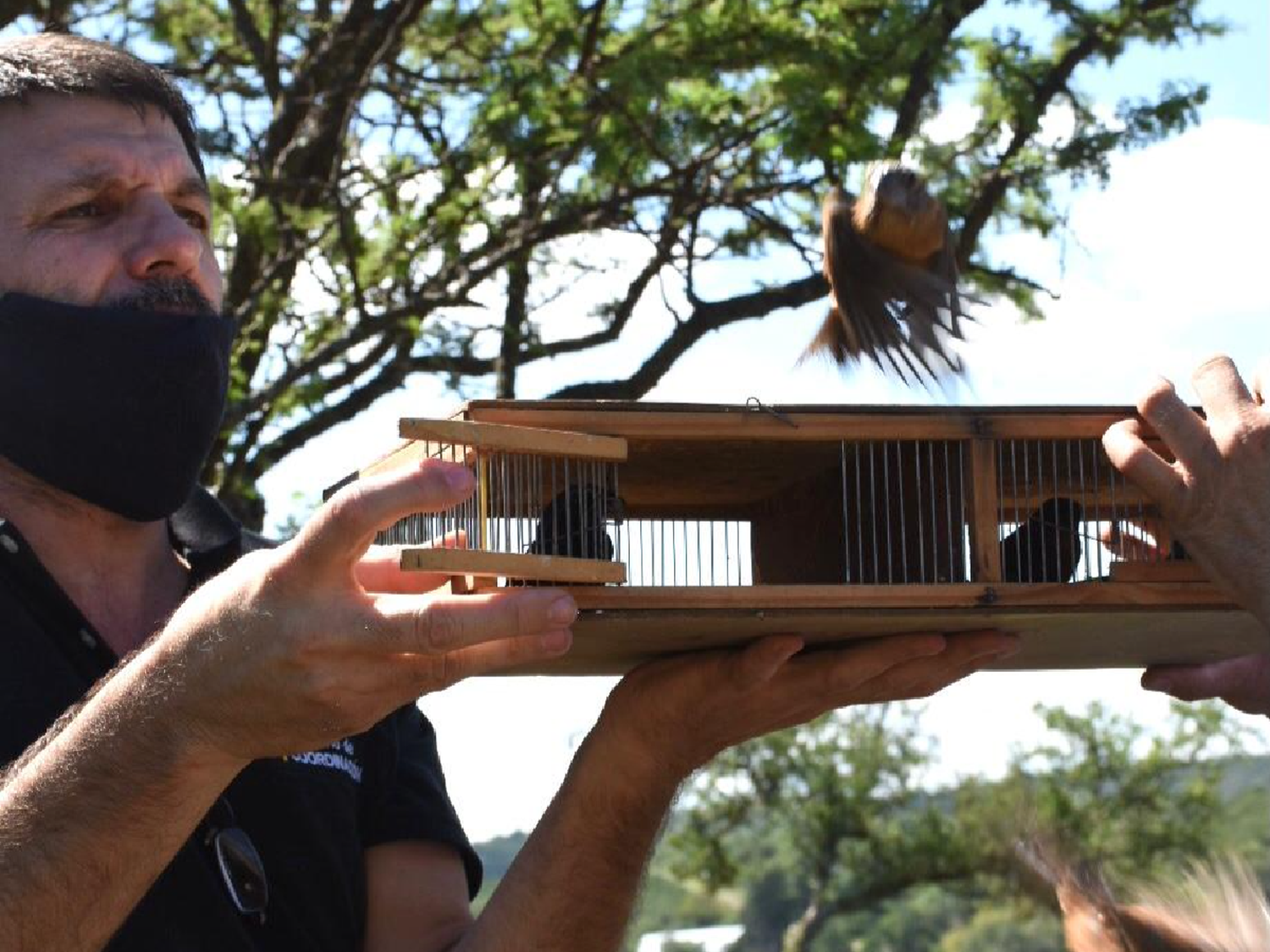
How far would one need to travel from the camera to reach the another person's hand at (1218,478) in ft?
6.91

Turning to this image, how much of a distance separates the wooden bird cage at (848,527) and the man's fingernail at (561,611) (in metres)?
0.15

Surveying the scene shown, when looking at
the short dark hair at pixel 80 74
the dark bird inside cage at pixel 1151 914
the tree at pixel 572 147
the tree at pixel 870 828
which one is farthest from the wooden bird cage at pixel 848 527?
the tree at pixel 870 828

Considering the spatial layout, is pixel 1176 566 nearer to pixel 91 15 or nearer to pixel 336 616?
pixel 336 616

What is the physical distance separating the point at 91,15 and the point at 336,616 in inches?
302

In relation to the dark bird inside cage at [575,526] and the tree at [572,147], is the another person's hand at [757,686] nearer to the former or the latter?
the dark bird inside cage at [575,526]

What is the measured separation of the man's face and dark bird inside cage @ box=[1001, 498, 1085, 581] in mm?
1154

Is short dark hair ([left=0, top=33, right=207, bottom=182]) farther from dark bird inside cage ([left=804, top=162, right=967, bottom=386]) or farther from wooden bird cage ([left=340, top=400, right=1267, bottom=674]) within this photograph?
dark bird inside cage ([left=804, top=162, right=967, bottom=386])

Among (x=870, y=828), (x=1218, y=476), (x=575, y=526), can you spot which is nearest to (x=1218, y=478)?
(x=1218, y=476)

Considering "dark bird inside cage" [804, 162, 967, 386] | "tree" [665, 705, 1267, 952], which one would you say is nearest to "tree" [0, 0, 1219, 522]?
"dark bird inside cage" [804, 162, 967, 386]

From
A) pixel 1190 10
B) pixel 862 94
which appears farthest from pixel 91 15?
pixel 1190 10

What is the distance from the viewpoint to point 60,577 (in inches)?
93.7

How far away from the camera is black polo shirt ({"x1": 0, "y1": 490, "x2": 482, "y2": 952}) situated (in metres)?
2.14

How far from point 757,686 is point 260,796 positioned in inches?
26.4

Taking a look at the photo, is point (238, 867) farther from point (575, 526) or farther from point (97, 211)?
point (97, 211)
